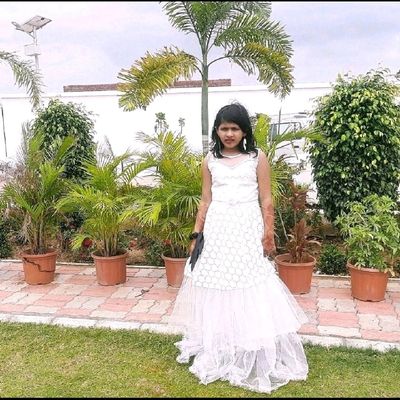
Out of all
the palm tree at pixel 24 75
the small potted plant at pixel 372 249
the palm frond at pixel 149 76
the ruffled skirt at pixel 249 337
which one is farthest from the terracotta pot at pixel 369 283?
the palm tree at pixel 24 75

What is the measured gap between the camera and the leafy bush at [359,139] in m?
4.74

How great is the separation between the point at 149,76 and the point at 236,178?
296 centimetres

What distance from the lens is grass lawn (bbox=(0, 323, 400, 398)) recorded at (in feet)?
8.80

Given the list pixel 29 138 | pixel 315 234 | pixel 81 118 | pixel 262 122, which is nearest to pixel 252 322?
pixel 262 122

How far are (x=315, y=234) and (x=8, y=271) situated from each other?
3.58 meters

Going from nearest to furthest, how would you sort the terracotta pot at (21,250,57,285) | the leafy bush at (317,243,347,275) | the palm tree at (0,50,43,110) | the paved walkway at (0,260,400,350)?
1. the paved walkway at (0,260,400,350)
2. the terracotta pot at (21,250,57,285)
3. the leafy bush at (317,243,347,275)
4. the palm tree at (0,50,43,110)

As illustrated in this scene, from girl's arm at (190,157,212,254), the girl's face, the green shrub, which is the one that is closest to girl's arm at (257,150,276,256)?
the girl's face

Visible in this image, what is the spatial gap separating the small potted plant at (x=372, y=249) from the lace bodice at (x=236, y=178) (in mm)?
1657

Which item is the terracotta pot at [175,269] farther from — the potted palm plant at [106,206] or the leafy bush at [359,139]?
the leafy bush at [359,139]

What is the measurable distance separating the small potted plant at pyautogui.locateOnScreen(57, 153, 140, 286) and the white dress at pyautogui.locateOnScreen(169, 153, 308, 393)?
1558 mm

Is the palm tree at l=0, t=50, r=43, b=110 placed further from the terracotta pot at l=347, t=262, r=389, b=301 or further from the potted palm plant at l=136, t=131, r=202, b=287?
the terracotta pot at l=347, t=262, r=389, b=301

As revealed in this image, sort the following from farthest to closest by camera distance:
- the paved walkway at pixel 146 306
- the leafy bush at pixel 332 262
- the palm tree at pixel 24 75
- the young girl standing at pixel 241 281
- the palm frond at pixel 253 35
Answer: the palm tree at pixel 24 75, the palm frond at pixel 253 35, the leafy bush at pixel 332 262, the paved walkway at pixel 146 306, the young girl standing at pixel 241 281

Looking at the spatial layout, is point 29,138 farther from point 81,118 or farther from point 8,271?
point 8,271

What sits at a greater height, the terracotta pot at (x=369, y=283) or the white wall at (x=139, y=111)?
the white wall at (x=139, y=111)
